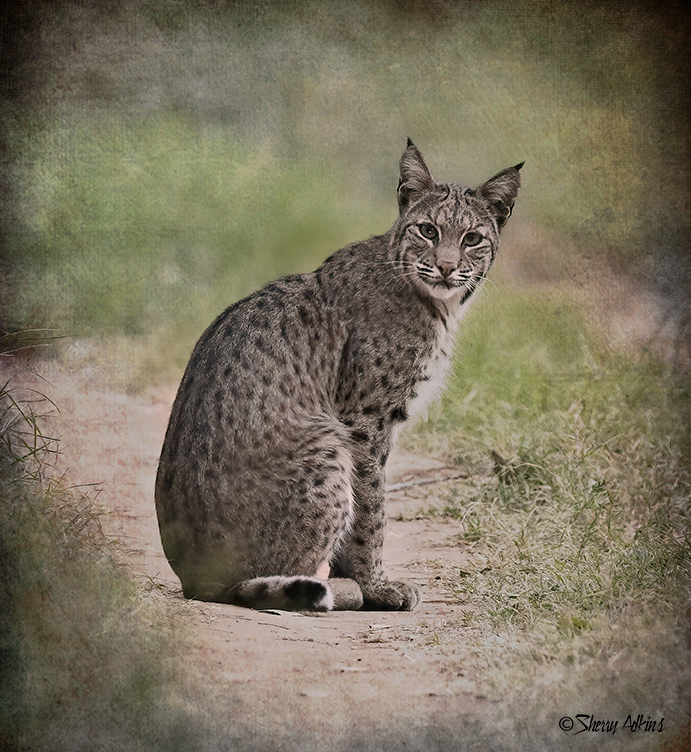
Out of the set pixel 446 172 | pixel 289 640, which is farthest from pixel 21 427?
pixel 446 172

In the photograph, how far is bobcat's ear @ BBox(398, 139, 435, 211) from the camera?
5469mm

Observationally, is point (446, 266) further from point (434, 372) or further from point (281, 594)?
point (281, 594)

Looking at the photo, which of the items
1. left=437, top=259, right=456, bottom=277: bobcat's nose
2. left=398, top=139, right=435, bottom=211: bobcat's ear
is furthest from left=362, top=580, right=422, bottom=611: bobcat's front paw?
left=398, top=139, right=435, bottom=211: bobcat's ear

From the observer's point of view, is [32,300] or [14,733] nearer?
[14,733]

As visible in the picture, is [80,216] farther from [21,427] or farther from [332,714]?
[332,714]

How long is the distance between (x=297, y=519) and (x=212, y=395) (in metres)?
0.85

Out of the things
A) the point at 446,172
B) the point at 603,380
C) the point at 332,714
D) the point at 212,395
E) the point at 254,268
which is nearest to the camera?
the point at 332,714

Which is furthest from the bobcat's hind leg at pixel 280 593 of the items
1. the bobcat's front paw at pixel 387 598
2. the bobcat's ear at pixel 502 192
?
the bobcat's ear at pixel 502 192

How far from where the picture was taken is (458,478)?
24.2 ft

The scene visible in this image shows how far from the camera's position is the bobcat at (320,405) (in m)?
5.04

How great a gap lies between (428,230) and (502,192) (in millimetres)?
546

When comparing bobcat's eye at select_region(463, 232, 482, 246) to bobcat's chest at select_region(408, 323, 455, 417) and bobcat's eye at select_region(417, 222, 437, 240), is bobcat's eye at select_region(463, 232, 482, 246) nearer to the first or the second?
bobcat's eye at select_region(417, 222, 437, 240)

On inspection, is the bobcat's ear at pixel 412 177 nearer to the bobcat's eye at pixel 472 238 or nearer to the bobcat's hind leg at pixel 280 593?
the bobcat's eye at pixel 472 238

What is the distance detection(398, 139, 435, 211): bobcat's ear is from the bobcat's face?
0.26 feet
